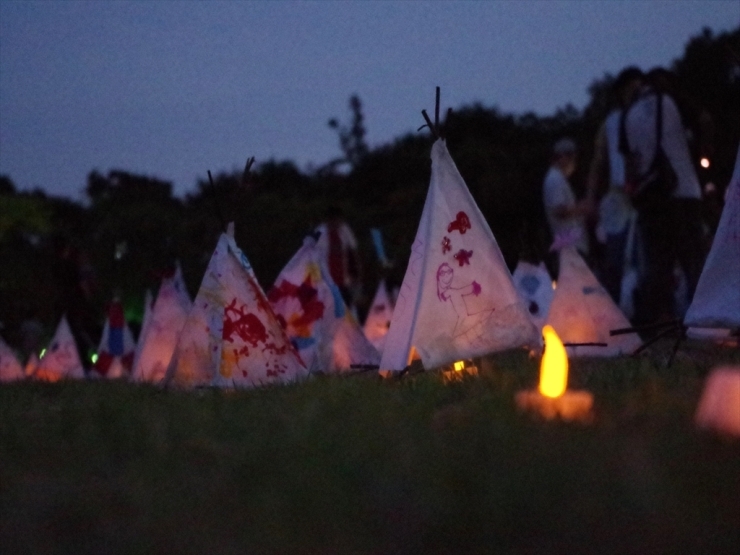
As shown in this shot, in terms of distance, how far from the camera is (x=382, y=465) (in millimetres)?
3242

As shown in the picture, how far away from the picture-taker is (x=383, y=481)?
3.08 meters

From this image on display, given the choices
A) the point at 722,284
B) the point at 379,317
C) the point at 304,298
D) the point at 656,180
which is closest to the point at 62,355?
the point at 379,317

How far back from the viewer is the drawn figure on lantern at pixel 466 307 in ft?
17.1

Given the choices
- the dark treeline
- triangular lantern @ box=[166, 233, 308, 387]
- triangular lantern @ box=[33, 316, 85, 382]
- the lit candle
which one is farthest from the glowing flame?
the dark treeline

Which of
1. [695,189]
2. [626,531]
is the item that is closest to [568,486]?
[626,531]

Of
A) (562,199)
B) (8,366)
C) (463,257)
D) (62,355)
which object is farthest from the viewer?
(62,355)

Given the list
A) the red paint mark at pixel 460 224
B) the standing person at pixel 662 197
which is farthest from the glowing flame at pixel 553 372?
the standing person at pixel 662 197

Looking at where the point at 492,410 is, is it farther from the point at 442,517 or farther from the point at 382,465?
the point at 442,517

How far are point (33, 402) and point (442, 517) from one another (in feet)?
13.1

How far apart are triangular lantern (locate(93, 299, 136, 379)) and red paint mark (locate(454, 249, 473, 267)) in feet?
18.2

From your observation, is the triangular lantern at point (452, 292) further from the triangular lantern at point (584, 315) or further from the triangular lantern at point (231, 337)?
the triangular lantern at point (584, 315)

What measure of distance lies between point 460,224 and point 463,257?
18 centimetres

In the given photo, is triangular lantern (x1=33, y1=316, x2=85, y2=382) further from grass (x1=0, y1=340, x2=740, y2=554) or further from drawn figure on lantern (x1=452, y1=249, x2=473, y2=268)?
grass (x1=0, y1=340, x2=740, y2=554)

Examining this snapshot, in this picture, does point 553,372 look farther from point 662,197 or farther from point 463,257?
point 662,197
